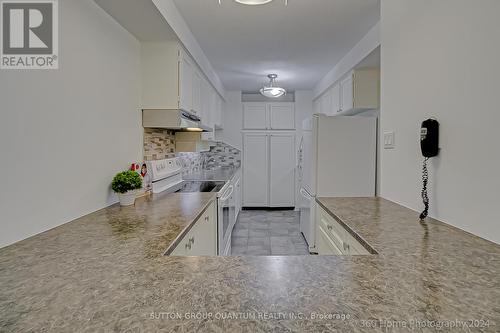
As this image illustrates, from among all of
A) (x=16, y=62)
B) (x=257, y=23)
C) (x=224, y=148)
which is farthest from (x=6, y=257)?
(x=224, y=148)

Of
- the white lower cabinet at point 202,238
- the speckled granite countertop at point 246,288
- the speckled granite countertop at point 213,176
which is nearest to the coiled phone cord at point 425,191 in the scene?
the speckled granite countertop at point 246,288

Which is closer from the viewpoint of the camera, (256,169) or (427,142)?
(427,142)

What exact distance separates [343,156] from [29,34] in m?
2.76

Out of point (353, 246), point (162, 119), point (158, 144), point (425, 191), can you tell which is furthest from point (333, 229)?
point (158, 144)

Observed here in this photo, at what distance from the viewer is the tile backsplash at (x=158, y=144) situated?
269cm

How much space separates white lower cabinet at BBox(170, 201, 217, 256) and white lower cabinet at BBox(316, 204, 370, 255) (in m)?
0.81

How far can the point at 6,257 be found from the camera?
105 centimetres

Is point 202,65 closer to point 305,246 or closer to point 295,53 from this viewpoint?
point 295,53

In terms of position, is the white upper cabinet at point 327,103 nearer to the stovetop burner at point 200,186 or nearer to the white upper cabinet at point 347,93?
the white upper cabinet at point 347,93

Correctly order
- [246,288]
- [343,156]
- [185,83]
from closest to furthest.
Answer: [246,288] → [185,83] → [343,156]

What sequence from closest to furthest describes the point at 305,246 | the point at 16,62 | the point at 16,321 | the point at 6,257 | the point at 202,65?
the point at 16,321, the point at 6,257, the point at 16,62, the point at 202,65, the point at 305,246

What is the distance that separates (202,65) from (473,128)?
2923mm

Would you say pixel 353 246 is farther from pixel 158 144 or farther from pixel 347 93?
pixel 347 93

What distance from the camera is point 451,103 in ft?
4.60
